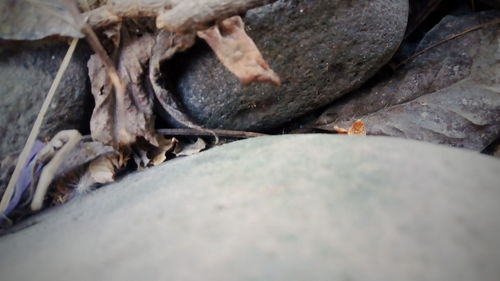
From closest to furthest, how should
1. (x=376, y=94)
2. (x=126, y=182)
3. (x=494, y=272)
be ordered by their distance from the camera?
(x=494, y=272)
(x=126, y=182)
(x=376, y=94)

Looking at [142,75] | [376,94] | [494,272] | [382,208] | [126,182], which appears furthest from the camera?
[376,94]

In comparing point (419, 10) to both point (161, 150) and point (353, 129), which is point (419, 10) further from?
point (161, 150)

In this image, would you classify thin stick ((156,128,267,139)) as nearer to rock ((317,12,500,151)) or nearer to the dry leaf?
the dry leaf

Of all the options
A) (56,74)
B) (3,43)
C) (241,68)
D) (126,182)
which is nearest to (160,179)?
(126,182)

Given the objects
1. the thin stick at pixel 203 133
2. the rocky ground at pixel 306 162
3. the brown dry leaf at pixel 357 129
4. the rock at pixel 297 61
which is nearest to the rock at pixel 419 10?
the rocky ground at pixel 306 162

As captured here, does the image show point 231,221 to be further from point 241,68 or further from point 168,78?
point 168,78

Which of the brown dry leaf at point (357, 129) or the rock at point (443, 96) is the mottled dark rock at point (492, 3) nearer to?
the rock at point (443, 96)

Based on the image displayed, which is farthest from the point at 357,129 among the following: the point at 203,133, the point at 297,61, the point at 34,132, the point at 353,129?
the point at 34,132
